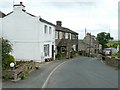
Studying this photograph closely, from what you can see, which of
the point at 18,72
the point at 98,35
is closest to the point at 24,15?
the point at 18,72

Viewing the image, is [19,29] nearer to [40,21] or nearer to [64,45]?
[40,21]

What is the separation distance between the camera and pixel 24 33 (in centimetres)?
3372

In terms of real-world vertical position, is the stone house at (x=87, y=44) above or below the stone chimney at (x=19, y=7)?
below

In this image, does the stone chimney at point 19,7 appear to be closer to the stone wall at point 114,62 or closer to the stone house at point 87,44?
the stone wall at point 114,62

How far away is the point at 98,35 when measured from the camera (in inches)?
3994

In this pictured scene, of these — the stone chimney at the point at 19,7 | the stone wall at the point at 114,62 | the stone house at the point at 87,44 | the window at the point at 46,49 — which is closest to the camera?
the stone wall at the point at 114,62

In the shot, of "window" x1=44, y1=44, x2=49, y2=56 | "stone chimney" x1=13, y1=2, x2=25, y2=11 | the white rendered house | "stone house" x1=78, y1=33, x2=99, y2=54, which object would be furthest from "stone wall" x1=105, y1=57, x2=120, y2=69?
"stone house" x1=78, y1=33, x2=99, y2=54

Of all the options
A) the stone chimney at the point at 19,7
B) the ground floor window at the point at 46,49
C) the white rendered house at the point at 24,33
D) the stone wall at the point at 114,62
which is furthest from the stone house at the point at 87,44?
the stone wall at the point at 114,62

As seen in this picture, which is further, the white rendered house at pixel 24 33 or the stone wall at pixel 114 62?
the white rendered house at pixel 24 33

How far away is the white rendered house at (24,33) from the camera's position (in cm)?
3325

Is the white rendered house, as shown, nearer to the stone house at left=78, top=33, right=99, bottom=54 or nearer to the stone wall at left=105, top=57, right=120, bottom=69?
the stone wall at left=105, top=57, right=120, bottom=69

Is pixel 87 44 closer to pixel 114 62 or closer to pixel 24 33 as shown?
pixel 24 33

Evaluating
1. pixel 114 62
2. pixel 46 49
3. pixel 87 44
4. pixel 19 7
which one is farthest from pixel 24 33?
pixel 87 44

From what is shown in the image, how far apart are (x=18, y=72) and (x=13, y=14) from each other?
1734 cm
